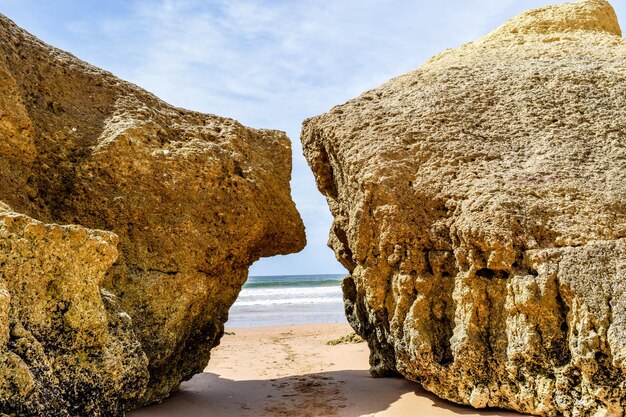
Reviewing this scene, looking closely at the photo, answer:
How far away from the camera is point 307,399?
5.66 m

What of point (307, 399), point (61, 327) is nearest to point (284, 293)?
point (307, 399)

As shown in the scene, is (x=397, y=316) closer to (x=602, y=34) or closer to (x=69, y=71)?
(x=69, y=71)

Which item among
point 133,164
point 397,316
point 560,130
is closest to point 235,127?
point 133,164

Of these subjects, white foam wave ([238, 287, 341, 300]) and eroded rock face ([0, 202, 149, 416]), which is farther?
white foam wave ([238, 287, 341, 300])

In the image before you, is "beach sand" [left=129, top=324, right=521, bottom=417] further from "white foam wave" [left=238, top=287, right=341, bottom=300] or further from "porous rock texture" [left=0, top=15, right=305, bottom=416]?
"white foam wave" [left=238, top=287, right=341, bottom=300]

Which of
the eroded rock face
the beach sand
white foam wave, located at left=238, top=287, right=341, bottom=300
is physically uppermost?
the eroded rock face

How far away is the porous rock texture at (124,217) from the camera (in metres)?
3.27

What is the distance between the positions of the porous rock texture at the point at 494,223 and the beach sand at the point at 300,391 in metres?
0.31

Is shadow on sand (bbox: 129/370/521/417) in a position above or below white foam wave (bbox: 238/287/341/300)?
above

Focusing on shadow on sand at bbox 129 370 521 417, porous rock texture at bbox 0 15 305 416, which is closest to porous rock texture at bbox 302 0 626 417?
shadow on sand at bbox 129 370 521 417

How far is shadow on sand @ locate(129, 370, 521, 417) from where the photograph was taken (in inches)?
191

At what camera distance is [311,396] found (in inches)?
228

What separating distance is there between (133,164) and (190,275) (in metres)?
1.09

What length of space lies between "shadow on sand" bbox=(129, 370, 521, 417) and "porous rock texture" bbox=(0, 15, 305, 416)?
0.37 m
